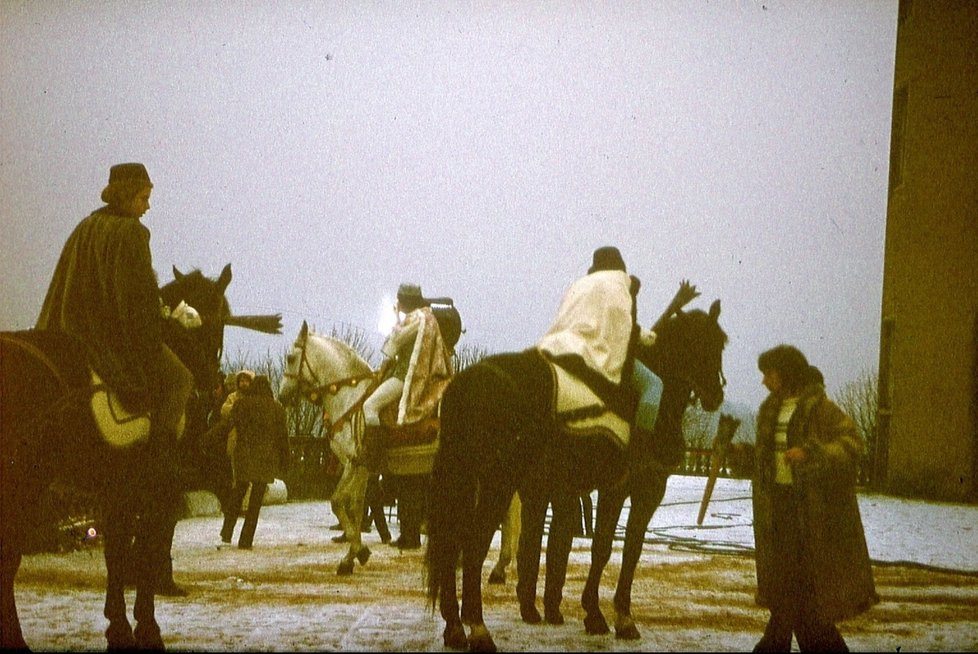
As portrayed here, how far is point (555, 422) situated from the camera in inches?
282

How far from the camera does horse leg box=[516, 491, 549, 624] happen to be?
8.13 m

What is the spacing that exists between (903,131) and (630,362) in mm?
20217

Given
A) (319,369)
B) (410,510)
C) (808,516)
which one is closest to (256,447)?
(410,510)

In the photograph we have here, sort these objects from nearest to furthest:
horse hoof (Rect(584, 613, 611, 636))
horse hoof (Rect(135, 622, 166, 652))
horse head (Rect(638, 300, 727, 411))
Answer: horse hoof (Rect(135, 622, 166, 652)) → horse hoof (Rect(584, 613, 611, 636)) → horse head (Rect(638, 300, 727, 411))

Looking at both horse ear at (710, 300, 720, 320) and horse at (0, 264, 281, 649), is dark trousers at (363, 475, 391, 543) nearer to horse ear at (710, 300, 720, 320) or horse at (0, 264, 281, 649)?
Result: horse ear at (710, 300, 720, 320)

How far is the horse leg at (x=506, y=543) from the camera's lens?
419 inches

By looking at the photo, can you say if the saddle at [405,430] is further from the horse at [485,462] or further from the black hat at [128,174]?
the black hat at [128,174]

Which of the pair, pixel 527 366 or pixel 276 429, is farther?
pixel 276 429

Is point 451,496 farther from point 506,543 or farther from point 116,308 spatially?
point 506,543

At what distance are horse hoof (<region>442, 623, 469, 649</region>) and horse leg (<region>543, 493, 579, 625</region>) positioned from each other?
1.30 metres

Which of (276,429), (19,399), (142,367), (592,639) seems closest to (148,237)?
(142,367)

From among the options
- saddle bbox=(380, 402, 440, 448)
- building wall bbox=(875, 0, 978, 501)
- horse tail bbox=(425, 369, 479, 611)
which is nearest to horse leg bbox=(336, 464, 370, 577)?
saddle bbox=(380, 402, 440, 448)

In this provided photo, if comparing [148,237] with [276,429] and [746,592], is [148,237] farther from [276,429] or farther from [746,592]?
[276,429]

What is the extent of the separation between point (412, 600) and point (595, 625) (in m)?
1.87
